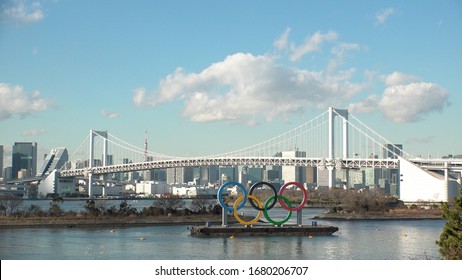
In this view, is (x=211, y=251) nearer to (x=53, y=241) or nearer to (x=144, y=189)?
(x=53, y=241)

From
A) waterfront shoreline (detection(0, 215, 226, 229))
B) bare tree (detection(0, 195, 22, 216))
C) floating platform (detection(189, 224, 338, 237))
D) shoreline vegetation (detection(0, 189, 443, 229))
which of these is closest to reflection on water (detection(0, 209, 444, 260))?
floating platform (detection(189, 224, 338, 237))

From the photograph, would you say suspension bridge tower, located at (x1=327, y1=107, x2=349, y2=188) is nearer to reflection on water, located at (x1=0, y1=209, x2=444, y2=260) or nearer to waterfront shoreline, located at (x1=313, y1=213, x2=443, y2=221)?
waterfront shoreline, located at (x1=313, y1=213, x2=443, y2=221)

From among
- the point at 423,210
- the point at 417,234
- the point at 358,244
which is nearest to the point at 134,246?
the point at 358,244

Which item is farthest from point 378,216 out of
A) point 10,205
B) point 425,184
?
point 10,205

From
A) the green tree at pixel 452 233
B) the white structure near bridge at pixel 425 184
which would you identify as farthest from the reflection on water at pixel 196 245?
the white structure near bridge at pixel 425 184

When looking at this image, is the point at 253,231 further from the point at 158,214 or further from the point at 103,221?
the point at 158,214

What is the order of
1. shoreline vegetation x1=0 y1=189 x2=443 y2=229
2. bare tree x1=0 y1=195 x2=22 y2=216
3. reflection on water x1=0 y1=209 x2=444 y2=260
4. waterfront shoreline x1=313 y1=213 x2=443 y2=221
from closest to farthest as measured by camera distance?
reflection on water x1=0 y1=209 x2=444 y2=260 → shoreline vegetation x1=0 y1=189 x2=443 y2=229 → bare tree x1=0 y1=195 x2=22 y2=216 → waterfront shoreline x1=313 y1=213 x2=443 y2=221

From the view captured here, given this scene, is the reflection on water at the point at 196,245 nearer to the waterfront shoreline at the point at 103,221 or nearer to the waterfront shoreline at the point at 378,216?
the waterfront shoreline at the point at 103,221
